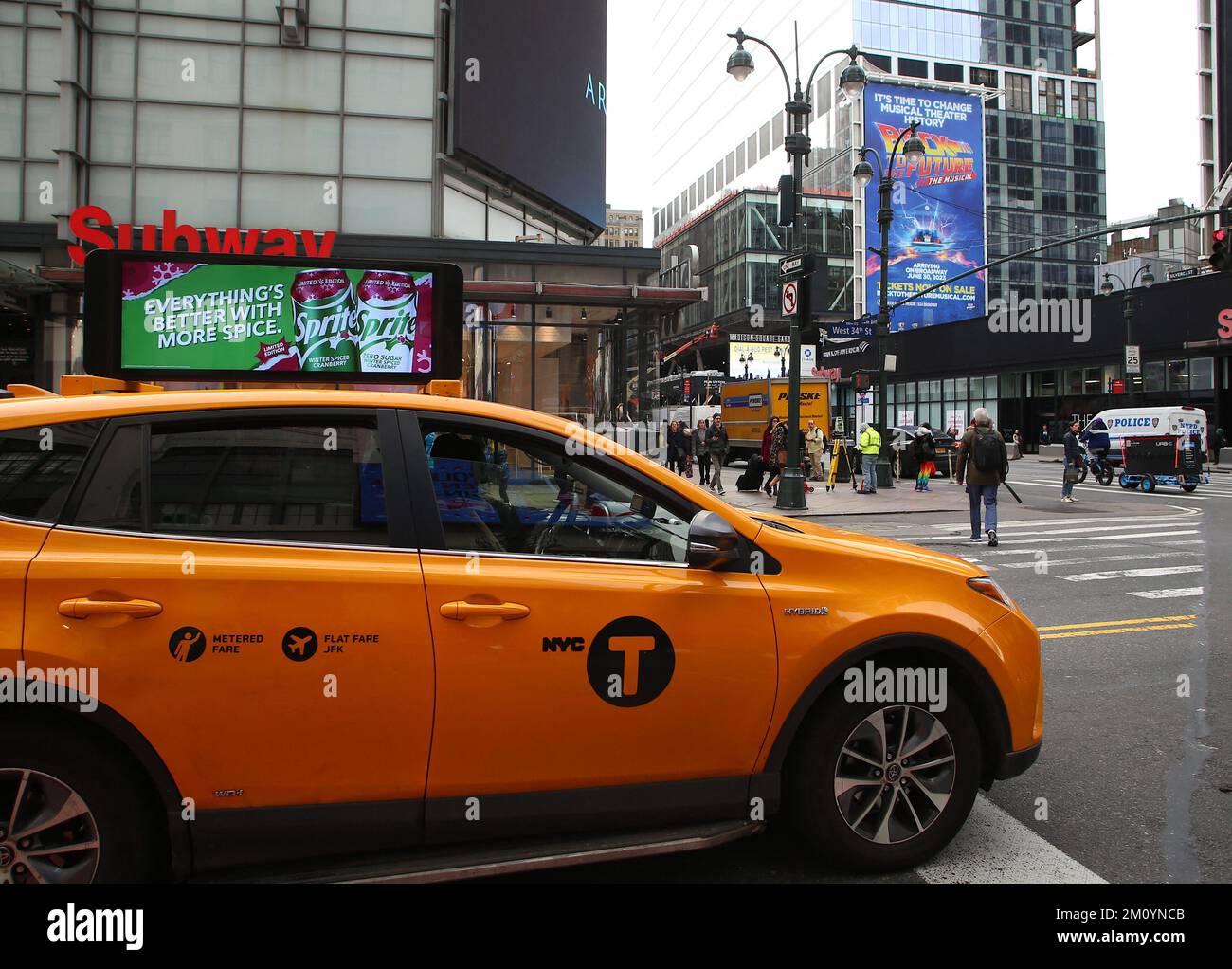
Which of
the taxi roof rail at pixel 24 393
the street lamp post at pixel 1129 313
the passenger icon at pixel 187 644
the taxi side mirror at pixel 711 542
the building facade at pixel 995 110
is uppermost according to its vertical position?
the building facade at pixel 995 110

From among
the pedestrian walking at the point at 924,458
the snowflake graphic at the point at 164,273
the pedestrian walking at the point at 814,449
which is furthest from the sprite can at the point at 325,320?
the pedestrian walking at the point at 814,449

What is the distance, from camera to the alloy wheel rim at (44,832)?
99.6 inches

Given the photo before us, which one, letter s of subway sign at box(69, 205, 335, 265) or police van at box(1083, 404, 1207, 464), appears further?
police van at box(1083, 404, 1207, 464)

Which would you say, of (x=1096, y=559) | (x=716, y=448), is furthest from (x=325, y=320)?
(x=716, y=448)

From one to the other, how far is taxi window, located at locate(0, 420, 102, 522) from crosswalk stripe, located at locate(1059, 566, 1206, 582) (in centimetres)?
969

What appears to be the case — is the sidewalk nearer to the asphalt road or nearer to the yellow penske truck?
the yellow penske truck

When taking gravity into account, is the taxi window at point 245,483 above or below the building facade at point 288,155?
below

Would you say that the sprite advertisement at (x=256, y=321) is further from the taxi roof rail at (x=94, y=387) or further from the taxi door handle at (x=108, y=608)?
the taxi door handle at (x=108, y=608)

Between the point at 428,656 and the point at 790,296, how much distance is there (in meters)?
15.7

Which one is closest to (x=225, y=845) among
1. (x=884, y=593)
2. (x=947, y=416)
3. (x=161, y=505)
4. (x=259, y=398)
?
(x=161, y=505)

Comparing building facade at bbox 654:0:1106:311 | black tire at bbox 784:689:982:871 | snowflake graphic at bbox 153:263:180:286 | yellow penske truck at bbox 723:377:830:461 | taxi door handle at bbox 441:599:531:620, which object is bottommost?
black tire at bbox 784:689:982:871

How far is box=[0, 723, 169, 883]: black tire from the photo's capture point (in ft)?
8.27

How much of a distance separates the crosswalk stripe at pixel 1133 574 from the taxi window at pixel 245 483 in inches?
354

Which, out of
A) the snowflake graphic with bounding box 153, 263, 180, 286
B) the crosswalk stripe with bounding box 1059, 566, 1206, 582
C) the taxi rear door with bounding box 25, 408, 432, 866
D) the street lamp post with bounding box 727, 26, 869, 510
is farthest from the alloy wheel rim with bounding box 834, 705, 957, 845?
the street lamp post with bounding box 727, 26, 869, 510
